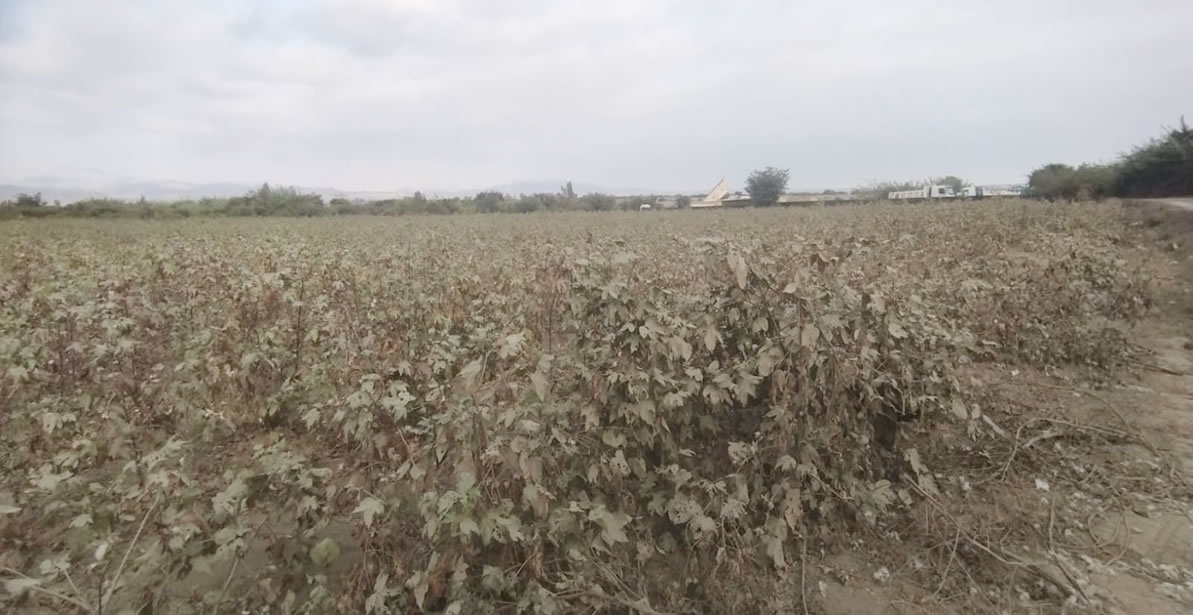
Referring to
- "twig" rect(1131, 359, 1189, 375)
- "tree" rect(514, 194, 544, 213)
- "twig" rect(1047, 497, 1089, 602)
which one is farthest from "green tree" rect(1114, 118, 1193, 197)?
"tree" rect(514, 194, 544, 213)

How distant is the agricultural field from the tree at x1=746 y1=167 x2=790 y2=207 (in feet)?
140

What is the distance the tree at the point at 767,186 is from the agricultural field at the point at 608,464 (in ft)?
140

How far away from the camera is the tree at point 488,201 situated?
44.1 meters

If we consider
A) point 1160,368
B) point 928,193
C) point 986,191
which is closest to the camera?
point 1160,368

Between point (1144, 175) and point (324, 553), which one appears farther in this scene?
point (1144, 175)

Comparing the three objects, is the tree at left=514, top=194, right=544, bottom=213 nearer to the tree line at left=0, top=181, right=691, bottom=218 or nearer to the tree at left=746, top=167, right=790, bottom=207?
the tree line at left=0, top=181, right=691, bottom=218

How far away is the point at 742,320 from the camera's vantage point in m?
2.88

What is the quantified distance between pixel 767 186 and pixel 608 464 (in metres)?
46.1

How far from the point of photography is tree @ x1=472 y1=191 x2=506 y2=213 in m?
44.1

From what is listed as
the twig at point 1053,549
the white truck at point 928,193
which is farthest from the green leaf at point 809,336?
the white truck at point 928,193

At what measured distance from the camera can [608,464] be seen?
235 centimetres

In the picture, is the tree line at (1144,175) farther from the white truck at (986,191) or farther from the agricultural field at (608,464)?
the agricultural field at (608,464)

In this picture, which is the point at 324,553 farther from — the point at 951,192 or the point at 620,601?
the point at 951,192

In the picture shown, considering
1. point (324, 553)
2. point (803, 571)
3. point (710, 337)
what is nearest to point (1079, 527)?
point (803, 571)
